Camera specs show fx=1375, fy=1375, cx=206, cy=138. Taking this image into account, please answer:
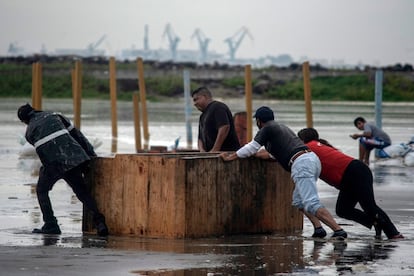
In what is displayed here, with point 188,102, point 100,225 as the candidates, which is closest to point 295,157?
point 100,225

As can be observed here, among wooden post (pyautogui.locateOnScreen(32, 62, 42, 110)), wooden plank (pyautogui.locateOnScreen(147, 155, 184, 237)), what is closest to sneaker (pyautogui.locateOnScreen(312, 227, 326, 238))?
wooden plank (pyautogui.locateOnScreen(147, 155, 184, 237))

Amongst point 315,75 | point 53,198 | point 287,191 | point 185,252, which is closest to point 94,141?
point 53,198

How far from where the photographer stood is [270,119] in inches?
566

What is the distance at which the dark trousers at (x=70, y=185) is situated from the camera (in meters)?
14.7

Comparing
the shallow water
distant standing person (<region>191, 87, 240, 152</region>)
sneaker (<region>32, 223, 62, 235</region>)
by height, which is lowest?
the shallow water

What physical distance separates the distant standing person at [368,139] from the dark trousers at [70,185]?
12.7 metres

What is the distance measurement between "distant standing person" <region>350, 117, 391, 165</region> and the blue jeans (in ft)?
41.1

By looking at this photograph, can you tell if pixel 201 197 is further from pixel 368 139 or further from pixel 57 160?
pixel 368 139

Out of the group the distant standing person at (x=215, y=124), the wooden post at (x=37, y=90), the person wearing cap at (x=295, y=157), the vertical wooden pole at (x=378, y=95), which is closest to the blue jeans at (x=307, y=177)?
the person wearing cap at (x=295, y=157)

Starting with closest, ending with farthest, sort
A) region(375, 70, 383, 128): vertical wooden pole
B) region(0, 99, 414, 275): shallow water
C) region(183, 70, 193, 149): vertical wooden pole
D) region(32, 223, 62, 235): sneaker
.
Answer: region(0, 99, 414, 275): shallow water < region(32, 223, 62, 235): sneaker < region(375, 70, 383, 128): vertical wooden pole < region(183, 70, 193, 149): vertical wooden pole

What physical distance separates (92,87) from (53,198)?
243 feet

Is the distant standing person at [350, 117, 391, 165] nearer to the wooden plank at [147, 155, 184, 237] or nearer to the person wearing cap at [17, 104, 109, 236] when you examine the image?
the person wearing cap at [17, 104, 109, 236]

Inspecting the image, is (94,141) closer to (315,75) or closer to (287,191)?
(287,191)

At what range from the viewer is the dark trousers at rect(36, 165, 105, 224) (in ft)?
48.1
